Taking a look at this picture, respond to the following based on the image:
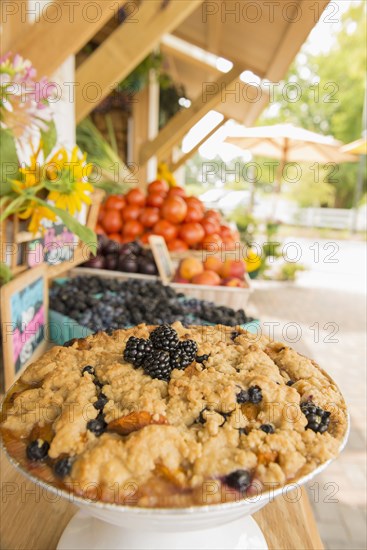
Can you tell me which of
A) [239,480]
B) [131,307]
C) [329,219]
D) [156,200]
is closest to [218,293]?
[131,307]

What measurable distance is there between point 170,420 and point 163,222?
8.83 feet

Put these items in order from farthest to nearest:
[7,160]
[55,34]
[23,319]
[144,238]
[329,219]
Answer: [329,219], [144,238], [55,34], [23,319], [7,160]

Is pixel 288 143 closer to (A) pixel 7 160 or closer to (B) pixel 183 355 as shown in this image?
(A) pixel 7 160

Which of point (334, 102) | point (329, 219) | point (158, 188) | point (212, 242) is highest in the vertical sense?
point (334, 102)

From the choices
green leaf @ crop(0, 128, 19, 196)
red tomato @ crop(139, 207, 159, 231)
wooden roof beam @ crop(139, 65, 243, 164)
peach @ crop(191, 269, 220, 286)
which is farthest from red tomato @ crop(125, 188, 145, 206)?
green leaf @ crop(0, 128, 19, 196)

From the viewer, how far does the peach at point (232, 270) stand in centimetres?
255

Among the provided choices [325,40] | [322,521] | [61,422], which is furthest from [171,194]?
[325,40]

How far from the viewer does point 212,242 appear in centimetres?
323

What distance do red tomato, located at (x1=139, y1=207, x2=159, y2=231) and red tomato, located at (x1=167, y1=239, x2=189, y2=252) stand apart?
0.78ft

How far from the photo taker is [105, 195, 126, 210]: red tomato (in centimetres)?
342

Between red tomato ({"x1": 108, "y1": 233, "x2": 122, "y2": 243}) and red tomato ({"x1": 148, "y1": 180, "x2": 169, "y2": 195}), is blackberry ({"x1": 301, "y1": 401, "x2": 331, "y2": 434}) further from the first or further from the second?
red tomato ({"x1": 148, "y1": 180, "x2": 169, "y2": 195})

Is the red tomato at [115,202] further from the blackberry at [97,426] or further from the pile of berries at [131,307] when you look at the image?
the blackberry at [97,426]

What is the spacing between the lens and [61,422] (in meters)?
0.69

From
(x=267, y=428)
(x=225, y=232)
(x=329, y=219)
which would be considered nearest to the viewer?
(x=267, y=428)
